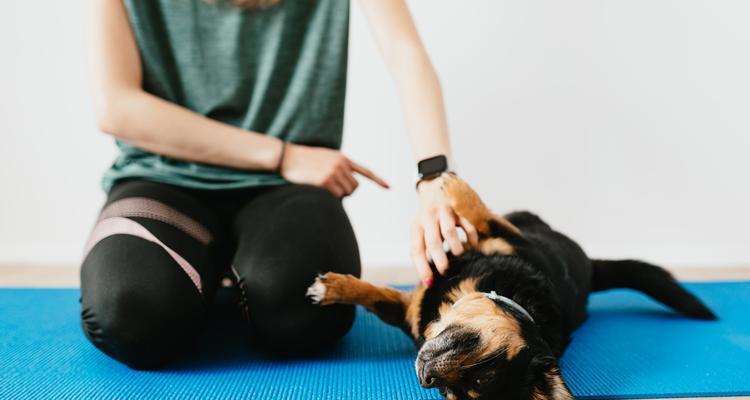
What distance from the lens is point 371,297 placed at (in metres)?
1.32

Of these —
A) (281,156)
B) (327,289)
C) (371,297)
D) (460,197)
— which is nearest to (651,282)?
(460,197)

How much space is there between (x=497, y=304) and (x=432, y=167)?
0.32 m

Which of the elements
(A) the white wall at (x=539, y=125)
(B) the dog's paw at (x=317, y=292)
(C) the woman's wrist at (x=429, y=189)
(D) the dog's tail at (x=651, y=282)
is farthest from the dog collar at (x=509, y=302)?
(A) the white wall at (x=539, y=125)

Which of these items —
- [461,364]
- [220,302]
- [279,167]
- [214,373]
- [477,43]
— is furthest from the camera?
[477,43]

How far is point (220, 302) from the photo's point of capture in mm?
1745

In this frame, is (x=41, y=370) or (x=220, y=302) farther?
(x=220, y=302)

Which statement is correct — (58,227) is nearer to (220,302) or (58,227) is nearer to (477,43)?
(220,302)

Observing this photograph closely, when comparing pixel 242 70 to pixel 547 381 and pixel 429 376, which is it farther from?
pixel 547 381

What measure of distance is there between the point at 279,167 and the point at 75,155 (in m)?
1.38

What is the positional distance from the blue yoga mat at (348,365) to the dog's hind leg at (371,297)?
8cm

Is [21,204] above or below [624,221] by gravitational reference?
above

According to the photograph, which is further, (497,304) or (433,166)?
(433,166)

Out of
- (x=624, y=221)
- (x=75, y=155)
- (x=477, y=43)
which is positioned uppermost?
(x=477, y=43)

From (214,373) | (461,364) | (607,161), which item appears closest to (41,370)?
(214,373)
